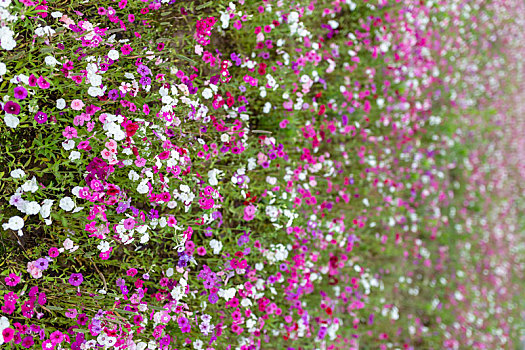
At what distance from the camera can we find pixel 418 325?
510 centimetres

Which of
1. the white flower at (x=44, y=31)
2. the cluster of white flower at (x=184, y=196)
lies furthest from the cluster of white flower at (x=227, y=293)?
the white flower at (x=44, y=31)

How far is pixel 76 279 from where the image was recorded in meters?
2.54

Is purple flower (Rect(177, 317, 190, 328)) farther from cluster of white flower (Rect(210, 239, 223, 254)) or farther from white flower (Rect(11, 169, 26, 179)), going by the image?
white flower (Rect(11, 169, 26, 179))

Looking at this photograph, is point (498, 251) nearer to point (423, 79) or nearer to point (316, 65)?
point (423, 79)

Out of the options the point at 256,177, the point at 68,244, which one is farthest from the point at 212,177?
the point at 68,244

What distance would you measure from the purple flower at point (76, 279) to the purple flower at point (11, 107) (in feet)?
3.45

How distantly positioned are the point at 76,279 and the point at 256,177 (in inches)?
69.0

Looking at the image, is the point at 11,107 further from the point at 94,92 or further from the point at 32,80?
the point at 94,92

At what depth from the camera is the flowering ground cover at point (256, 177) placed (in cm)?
253

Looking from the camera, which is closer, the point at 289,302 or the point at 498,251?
the point at 289,302

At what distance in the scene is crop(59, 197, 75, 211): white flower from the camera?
2484mm

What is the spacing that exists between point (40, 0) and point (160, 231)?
5.46ft

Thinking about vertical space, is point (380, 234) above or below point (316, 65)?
below

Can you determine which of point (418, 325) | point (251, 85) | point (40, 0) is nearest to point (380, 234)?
point (418, 325)
